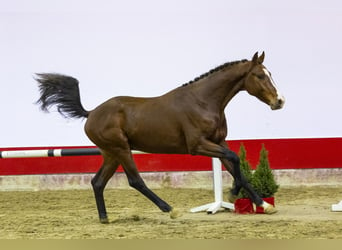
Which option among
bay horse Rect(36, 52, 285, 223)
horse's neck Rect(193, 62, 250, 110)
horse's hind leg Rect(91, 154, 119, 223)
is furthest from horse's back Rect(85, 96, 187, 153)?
horse's neck Rect(193, 62, 250, 110)

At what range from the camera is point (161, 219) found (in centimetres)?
540

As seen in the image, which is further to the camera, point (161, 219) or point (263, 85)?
point (161, 219)

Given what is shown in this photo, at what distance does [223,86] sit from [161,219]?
1522mm

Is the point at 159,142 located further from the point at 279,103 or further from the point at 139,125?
the point at 279,103

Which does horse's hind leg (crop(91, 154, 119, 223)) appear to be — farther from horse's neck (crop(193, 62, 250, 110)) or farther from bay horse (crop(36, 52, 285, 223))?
horse's neck (crop(193, 62, 250, 110))

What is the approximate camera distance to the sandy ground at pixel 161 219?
14.3 feet

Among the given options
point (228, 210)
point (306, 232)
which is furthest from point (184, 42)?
point (306, 232)

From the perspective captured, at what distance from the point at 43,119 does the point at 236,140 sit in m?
3.10

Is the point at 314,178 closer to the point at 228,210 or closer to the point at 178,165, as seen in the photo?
the point at 178,165

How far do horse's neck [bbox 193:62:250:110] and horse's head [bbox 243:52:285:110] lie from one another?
96 millimetres

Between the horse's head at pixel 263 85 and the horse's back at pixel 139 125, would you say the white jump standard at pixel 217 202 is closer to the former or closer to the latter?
the horse's back at pixel 139 125

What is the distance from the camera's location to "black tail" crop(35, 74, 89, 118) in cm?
558

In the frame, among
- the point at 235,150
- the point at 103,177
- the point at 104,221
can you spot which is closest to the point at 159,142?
the point at 103,177

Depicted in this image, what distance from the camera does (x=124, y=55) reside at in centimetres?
838
